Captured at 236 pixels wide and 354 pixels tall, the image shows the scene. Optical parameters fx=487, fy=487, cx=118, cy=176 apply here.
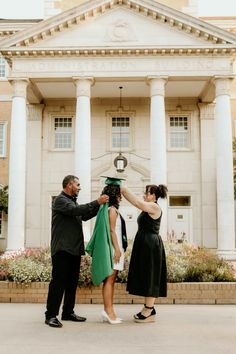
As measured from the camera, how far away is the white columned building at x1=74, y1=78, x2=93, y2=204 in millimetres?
21859

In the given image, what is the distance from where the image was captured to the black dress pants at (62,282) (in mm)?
7289

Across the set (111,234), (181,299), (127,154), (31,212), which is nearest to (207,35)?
(127,154)

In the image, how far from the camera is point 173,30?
2283cm

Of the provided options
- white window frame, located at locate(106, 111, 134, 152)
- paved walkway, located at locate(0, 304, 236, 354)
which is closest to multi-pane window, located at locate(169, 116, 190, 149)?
white window frame, located at locate(106, 111, 134, 152)

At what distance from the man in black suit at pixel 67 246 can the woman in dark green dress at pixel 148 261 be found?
79 centimetres

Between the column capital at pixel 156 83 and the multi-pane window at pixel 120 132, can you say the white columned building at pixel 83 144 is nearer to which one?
the column capital at pixel 156 83

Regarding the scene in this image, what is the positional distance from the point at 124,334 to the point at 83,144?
1593cm

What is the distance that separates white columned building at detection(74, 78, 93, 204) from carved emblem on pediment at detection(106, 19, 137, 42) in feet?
7.67

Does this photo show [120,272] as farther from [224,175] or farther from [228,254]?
[224,175]

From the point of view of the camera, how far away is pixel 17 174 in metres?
22.0

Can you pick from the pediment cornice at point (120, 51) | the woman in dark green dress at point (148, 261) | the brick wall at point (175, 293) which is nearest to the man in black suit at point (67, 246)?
the woman in dark green dress at point (148, 261)

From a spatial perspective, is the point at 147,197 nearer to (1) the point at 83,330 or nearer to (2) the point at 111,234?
(2) the point at 111,234

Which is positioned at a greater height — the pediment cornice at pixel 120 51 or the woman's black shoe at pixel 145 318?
the pediment cornice at pixel 120 51

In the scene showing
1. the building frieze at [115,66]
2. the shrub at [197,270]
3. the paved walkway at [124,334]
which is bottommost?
the paved walkway at [124,334]
